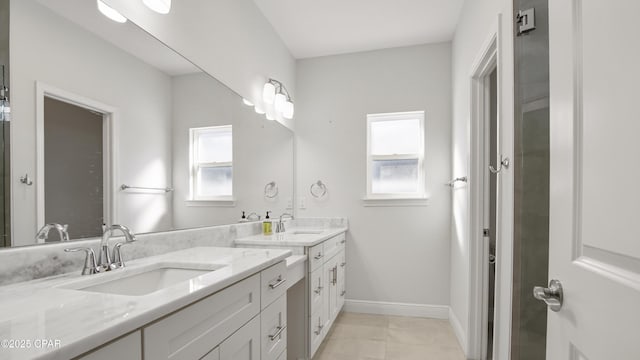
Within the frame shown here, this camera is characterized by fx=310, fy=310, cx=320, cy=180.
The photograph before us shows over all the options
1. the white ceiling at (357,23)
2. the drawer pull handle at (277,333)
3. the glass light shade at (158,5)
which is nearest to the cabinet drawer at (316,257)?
the drawer pull handle at (277,333)

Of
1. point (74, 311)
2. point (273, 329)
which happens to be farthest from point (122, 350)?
point (273, 329)

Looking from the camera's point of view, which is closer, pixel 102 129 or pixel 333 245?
pixel 102 129

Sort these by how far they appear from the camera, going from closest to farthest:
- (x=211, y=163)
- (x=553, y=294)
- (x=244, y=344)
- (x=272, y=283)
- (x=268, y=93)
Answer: (x=553, y=294)
(x=244, y=344)
(x=272, y=283)
(x=211, y=163)
(x=268, y=93)

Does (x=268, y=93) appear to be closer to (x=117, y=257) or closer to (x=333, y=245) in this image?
(x=333, y=245)

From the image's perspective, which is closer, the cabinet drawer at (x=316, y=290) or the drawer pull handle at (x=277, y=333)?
the drawer pull handle at (x=277, y=333)

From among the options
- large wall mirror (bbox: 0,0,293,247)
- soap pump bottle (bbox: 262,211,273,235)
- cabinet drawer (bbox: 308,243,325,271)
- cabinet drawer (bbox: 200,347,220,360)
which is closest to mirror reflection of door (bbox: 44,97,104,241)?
large wall mirror (bbox: 0,0,293,247)

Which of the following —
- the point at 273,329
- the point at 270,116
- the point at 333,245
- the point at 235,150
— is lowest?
the point at 273,329

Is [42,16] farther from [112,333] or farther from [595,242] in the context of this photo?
[595,242]

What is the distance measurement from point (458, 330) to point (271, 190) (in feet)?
6.48

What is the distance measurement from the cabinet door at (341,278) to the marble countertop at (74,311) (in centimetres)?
192

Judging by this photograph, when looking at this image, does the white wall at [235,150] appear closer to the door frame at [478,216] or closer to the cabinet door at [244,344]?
the cabinet door at [244,344]

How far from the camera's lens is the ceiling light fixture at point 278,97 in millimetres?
2697

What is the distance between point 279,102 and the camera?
2883mm

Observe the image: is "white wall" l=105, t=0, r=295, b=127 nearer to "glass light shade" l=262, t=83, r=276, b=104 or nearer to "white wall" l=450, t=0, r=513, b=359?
"glass light shade" l=262, t=83, r=276, b=104
